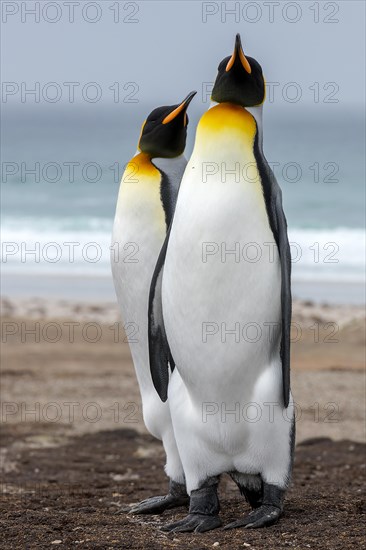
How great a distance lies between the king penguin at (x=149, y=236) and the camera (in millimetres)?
5488

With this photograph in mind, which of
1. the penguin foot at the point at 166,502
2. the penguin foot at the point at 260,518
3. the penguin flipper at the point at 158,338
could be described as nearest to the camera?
the penguin foot at the point at 260,518

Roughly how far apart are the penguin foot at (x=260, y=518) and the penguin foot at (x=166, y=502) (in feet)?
2.25

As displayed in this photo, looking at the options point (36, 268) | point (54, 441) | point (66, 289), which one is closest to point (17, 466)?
point (54, 441)

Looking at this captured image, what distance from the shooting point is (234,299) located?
473 cm

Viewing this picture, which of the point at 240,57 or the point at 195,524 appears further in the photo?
the point at 195,524

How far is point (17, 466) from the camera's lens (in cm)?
781

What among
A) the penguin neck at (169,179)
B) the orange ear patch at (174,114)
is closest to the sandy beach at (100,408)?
the penguin neck at (169,179)

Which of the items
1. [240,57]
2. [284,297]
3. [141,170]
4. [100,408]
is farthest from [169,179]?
[100,408]

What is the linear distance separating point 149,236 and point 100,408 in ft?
15.9

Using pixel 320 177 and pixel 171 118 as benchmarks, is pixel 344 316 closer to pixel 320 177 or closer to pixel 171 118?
pixel 171 118

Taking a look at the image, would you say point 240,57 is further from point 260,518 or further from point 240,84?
point 260,518

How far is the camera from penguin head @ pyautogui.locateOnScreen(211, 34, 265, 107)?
4.80m

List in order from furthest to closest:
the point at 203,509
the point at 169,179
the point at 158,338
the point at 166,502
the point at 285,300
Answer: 1. the point at 169,179
2. the point at 166,502
3. the point at 158,338
4. the point at 203,509
5. the point at 285,300

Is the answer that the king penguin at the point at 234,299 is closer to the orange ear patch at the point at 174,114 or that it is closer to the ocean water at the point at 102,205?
the orange ear patch at the point at 174,114
